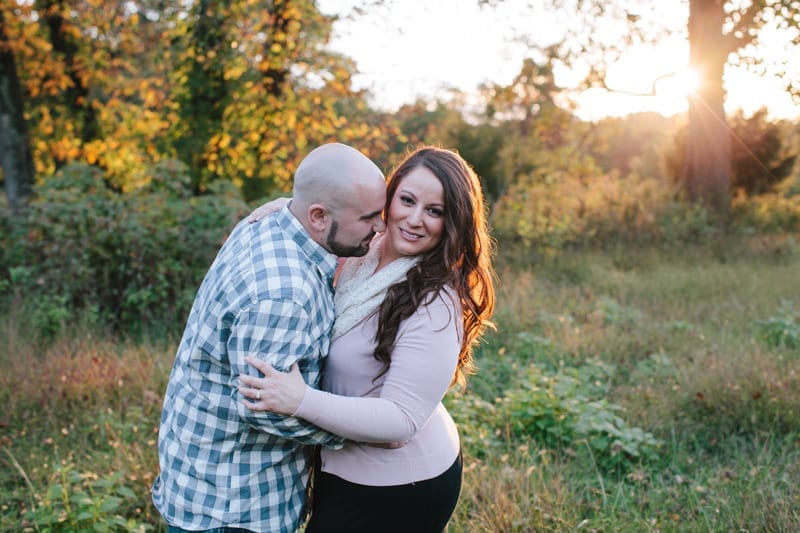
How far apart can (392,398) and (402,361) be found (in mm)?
115

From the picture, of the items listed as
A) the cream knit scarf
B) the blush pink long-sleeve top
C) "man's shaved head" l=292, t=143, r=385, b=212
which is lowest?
the blush pink long-sleeve top

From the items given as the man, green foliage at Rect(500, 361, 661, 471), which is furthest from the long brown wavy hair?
green foliage at Rect(500, 361, 661, 471)

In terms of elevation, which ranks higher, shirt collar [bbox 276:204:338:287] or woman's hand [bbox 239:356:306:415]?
shirt collar [bbox 276:204:338:287]

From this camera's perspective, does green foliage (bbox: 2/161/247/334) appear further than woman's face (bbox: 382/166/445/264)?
Yes

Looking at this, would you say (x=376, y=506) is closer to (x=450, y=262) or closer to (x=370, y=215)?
(x=450, y=262)

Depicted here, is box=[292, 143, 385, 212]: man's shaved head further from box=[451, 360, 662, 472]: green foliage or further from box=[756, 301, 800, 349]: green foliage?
box=[756, 301, 800, 349]: green foliage

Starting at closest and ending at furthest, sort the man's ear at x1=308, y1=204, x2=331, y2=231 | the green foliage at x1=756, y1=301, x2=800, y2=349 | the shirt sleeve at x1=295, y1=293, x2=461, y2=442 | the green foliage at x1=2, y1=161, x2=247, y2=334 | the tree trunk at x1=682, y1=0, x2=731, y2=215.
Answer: the shirt sleeve at x1=295, y1=293, x2=461, y2=442, the man's ear at x1=308, y1=204, x2=331, y2=231, the green foliage at x1=756, y1=301, x2=800, y2=349, the green foliage at x1=2, y1=161, x2=247, y2=334, the tree trunk at x1=682, y1=0, x2=731, y2=215

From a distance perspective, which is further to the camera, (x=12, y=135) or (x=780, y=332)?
(x=12, y=135)

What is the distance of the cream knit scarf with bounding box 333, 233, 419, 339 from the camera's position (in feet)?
7.04

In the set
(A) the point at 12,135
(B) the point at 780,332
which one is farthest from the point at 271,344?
(A) the point at 12,135

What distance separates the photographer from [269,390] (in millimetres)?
1784

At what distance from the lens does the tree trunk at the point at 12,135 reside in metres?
10.1

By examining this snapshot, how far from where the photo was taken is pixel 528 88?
14023 millimetres

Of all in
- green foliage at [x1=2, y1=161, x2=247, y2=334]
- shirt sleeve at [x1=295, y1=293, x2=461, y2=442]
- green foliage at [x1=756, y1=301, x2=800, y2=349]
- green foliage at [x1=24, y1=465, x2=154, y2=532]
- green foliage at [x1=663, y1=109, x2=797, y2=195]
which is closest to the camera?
shirt sleeve at [x1=295, y1=293, x2=461, y2=442]
